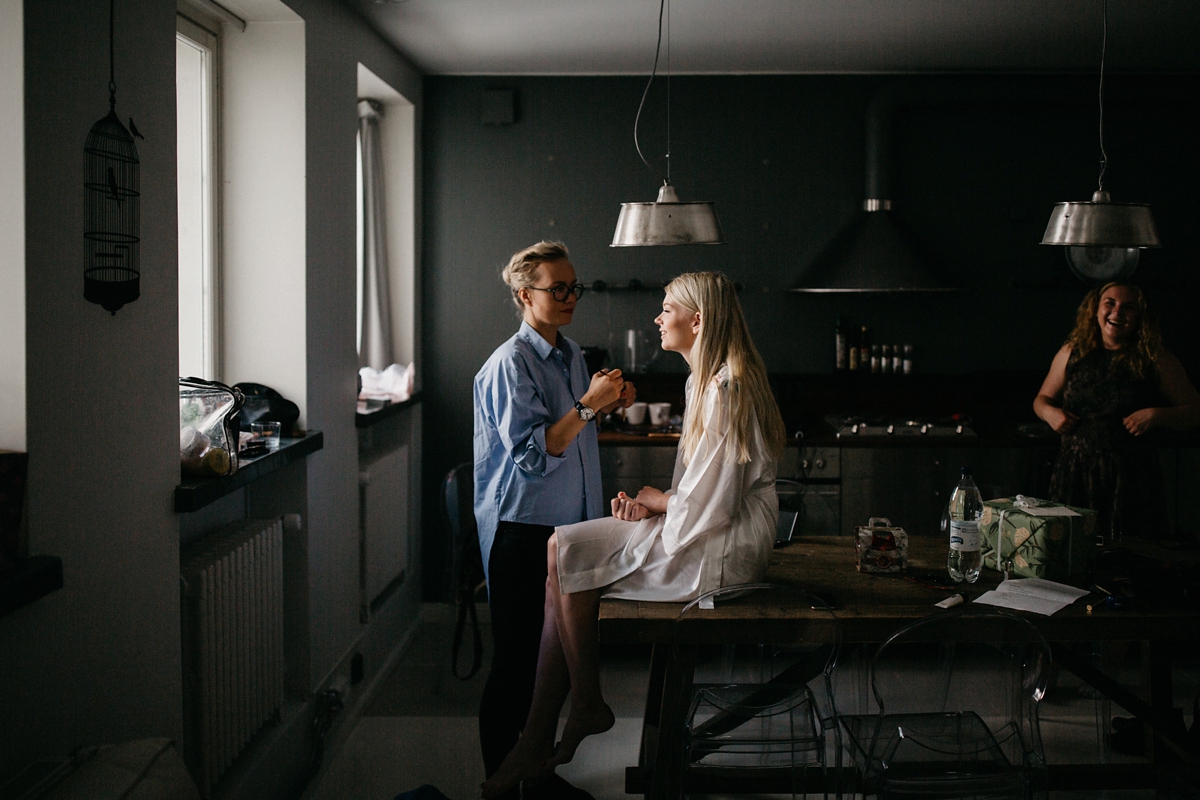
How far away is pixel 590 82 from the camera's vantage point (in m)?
5.02

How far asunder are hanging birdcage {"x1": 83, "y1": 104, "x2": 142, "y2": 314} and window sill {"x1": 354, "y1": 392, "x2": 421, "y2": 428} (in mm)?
1811

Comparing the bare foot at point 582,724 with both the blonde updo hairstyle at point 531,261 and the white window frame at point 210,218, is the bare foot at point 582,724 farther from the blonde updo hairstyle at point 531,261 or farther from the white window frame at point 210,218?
the white window frame at point 210,218

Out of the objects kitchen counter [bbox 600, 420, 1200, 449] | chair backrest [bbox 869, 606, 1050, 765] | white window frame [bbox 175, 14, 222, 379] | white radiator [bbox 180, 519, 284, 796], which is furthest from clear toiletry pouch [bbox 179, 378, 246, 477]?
kitchen counter [bbox 600, 420, 1200, 449]

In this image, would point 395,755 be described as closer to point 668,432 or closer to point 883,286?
point 668,432

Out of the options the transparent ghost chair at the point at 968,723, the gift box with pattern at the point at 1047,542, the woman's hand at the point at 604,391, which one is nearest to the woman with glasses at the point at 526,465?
the woman's hand at the point at 604,391

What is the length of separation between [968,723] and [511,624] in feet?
4.25

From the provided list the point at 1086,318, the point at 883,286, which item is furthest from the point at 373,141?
the point at 1086,318

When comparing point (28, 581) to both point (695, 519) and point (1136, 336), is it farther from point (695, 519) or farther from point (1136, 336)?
point (1136, 336)

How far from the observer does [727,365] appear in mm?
2707

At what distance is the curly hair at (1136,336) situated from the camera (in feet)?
13.1

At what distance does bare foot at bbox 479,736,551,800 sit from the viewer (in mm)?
2928

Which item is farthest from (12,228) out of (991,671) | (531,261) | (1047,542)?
(1047,542)

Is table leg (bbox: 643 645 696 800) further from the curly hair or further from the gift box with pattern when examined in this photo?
the curly hair

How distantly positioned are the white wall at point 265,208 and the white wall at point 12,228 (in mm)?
1543
